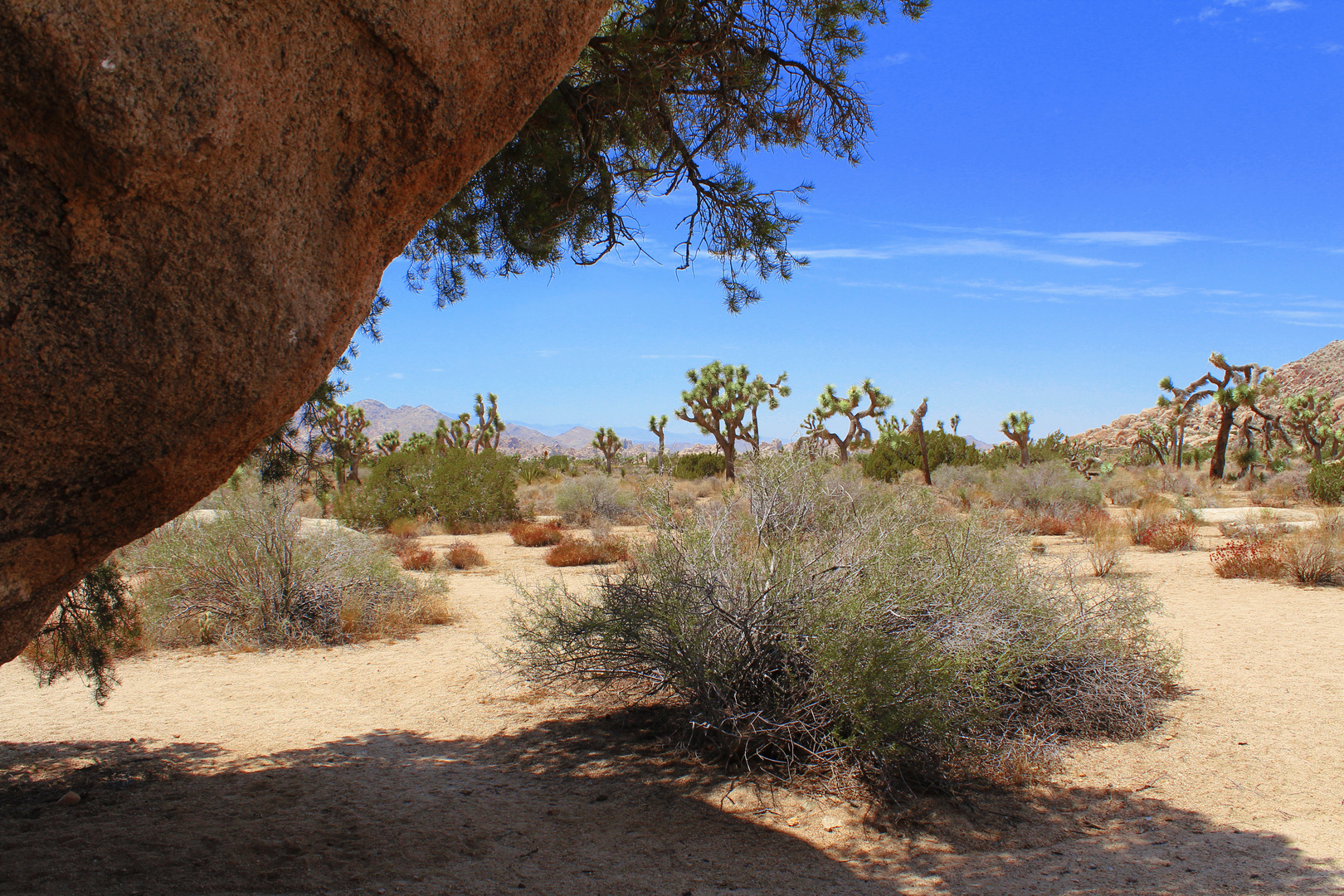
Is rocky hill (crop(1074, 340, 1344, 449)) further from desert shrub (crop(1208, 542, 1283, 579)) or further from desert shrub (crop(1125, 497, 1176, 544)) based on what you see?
desert shrub (crop(1208, 542, 1283, 579))

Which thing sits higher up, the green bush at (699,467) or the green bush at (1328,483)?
the green bush at (699,467)

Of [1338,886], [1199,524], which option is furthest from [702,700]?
[1199,524]

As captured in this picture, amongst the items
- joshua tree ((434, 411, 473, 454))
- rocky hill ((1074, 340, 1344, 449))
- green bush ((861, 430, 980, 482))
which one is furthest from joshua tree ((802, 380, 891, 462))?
rocky hill ((1074, 340, 1344, 449))

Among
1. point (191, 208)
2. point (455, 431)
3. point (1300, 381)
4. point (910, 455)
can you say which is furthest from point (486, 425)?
point (1300, 381)

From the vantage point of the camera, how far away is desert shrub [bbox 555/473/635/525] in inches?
886

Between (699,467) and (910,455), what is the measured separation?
11.6 metres

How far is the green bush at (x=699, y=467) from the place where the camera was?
41.6 meters

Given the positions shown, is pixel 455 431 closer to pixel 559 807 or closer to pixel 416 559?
pixel 416 559

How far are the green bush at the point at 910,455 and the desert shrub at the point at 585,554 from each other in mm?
19475

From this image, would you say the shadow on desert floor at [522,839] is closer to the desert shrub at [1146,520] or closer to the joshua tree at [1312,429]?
the desert shrub at [1146,520]

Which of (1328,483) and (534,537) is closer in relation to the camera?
(534,537)

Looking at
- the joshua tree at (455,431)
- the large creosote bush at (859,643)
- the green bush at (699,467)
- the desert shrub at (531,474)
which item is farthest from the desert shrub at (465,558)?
the joshua tree at (455,431)

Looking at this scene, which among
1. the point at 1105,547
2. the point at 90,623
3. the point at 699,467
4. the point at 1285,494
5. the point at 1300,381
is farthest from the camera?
the point at 1300,381

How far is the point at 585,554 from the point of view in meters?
15.5
